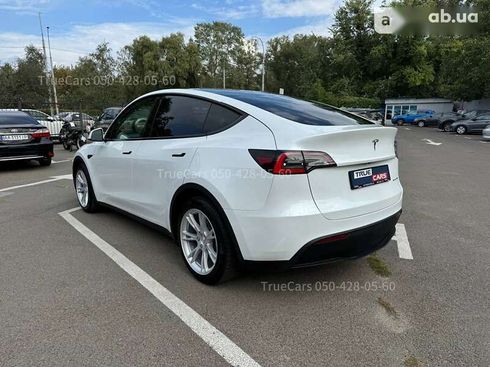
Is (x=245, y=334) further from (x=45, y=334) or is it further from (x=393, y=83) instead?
(x=393, y=83)

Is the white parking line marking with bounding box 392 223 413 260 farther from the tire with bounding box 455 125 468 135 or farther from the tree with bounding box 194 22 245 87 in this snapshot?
the tree with bounding box 194 22 245 87

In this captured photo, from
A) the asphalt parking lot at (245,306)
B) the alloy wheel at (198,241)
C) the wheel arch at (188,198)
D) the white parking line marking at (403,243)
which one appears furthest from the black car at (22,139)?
the white parking line marking at (403,243)

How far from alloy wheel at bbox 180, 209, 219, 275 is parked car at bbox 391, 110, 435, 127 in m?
38.6

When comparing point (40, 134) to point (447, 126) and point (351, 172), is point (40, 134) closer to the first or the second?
point (351, 172)

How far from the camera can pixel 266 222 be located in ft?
9.26

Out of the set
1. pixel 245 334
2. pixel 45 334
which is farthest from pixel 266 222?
pixel 45 334

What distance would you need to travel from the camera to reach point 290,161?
2775mm

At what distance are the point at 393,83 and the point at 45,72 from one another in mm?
36801

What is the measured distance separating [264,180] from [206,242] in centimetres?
91

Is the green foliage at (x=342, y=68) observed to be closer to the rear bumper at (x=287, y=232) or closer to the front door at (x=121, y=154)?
the front door at (x=121, y=154)

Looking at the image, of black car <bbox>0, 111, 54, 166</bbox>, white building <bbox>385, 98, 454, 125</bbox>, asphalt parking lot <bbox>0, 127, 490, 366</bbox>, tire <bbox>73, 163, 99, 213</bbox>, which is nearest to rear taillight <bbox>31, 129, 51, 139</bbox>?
black car <bbox>0, 111, 54, 166</bbox>

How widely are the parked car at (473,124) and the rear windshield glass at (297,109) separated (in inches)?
1048

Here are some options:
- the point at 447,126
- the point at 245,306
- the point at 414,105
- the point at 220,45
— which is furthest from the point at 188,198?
the point at 220,45

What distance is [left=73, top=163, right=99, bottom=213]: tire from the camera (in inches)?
213
